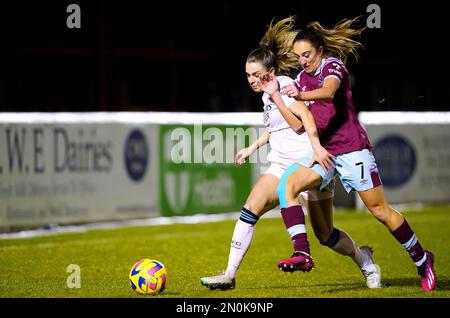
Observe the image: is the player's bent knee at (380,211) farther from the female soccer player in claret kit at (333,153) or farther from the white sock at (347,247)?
the white sock at (347,247)

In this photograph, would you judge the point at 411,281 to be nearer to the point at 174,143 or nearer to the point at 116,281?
the point at 116,281

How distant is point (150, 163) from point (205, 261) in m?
5.16

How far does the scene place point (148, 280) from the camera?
8.31 meters

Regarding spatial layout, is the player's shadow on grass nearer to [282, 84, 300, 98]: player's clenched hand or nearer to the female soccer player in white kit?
the female soccer player in white kit

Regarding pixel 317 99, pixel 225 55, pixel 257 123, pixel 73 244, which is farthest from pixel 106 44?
pixel 317 99

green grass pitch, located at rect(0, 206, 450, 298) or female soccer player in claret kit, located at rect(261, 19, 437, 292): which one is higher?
female soccer player in claret kit, located at rect(261, 19, 437, 292)

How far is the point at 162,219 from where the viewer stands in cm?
1642

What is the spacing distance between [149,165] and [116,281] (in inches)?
270

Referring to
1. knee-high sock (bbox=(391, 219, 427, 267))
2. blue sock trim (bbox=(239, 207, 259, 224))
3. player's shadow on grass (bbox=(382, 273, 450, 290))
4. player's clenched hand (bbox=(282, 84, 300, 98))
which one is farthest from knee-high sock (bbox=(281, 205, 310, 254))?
player's shadow on grass (bbox=(382, 273, 450, 290))

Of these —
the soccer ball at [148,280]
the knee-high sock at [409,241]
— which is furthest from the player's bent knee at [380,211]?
the soccer ball at [148,280]

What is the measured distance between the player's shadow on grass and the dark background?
1313 cm

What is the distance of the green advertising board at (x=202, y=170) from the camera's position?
16.4 metres

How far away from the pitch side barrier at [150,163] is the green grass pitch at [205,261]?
1.87 feet

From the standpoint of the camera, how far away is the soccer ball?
27.2 feet
